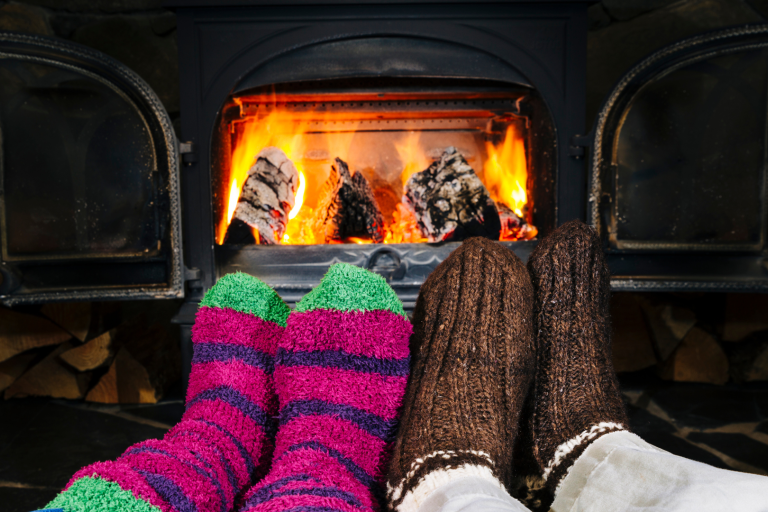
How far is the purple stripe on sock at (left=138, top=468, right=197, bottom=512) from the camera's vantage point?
469 mm

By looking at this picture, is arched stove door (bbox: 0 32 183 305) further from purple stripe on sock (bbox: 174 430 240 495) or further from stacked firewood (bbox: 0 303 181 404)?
purple stripe on sock (bbox: 174 430 240 495)

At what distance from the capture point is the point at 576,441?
61 cm

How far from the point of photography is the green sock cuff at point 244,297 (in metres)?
0.78

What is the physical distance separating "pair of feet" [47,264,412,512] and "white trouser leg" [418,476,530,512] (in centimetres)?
8

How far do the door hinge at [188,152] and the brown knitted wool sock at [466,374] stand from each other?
511mm

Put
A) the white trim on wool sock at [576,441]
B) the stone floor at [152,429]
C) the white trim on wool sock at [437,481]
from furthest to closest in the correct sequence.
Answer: the stone floor at [152,429] → the white trim on wool sock at [576,441] → the white trim on wool sock at [437,481]

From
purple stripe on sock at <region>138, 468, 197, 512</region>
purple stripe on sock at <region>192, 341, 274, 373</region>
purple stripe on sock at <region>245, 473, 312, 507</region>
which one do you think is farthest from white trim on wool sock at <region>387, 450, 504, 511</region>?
purple stripe on sock at <region>192, 341, 274, 373</region>

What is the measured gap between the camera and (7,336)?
1.17m

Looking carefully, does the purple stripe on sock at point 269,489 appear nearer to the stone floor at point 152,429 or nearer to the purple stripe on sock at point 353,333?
the purple stripe on sock at point 353,333

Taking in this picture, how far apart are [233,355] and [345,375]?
18cm

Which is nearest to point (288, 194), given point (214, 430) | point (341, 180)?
point (341, 180)

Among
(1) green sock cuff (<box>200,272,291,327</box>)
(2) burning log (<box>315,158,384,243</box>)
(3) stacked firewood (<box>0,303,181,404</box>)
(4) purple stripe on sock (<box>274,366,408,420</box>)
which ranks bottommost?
(3) stacked firewood (<box>0,303,181,404</box>)

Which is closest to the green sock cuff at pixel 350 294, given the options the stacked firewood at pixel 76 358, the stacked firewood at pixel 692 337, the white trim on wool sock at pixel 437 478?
the white trim on wool sock at pixel 437 478

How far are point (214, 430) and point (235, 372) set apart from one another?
11cm
